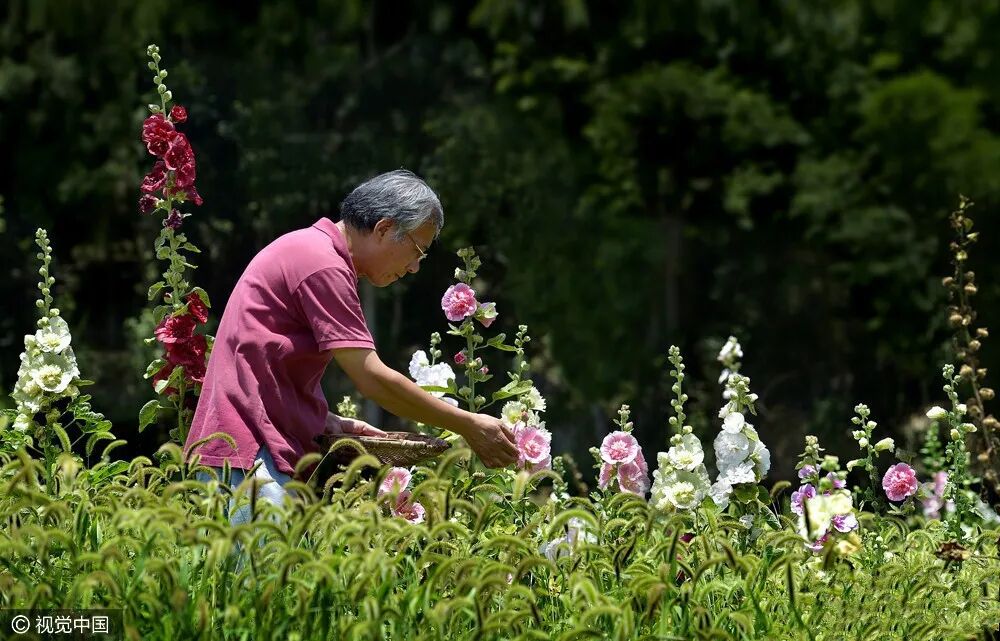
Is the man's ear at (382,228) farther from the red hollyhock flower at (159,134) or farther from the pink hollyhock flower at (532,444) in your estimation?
the red hollyhock flower at (159,134)

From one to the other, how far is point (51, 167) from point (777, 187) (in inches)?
174

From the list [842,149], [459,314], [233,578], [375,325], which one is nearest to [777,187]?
[842,149]

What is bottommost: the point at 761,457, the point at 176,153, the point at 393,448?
the point at 761,457

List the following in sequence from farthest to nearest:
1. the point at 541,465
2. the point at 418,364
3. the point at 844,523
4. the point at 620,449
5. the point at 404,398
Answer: the point at 418,364
the point at 541,465
the point at 620,449
the point at 844,523
the point at 404,398

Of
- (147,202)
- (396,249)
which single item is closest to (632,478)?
(396,249)

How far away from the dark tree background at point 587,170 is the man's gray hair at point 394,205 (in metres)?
4.70

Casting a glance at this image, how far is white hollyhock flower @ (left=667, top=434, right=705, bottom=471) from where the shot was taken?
331 centimetres

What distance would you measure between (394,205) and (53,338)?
1.18 metres

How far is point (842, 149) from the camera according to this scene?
26.0ft

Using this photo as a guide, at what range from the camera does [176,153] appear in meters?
3.68

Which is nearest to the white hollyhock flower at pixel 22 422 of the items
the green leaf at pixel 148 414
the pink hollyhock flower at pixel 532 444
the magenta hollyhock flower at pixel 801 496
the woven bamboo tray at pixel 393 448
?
the green leaf at pixel 148 414

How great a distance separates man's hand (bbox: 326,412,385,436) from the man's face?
34 cm

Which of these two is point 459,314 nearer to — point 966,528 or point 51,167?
point 966,528

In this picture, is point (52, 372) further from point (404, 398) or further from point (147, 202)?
point (404, 398)
